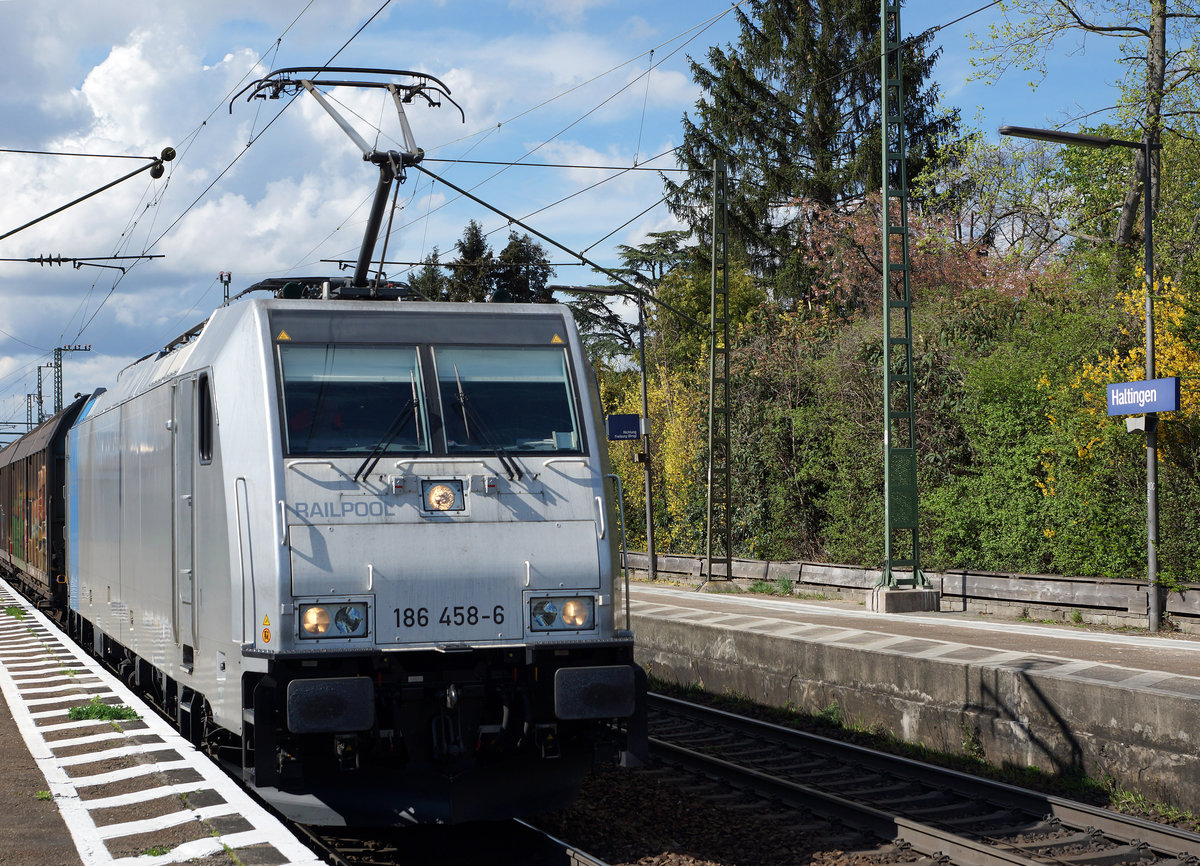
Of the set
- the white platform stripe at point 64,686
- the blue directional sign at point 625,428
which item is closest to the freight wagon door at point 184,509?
the white platform stripe at point 64,686

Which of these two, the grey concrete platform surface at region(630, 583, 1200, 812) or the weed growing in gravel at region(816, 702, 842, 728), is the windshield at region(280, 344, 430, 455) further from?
the weed growing in gravel at region(816, 702, 842, 728)

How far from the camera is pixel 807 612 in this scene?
21391mm

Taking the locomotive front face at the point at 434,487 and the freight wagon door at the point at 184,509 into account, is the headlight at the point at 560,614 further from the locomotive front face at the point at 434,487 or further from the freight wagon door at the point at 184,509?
the freight wagon door at the point at 184,509

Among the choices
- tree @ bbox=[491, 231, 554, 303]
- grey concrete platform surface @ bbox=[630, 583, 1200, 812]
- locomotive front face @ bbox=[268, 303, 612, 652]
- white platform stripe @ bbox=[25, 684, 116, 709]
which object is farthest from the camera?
tree @ bbox=[491, 231, 554, 303]

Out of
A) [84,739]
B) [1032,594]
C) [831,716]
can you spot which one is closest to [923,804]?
[831,716]

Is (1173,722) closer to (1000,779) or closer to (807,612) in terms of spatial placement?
(1000,779)

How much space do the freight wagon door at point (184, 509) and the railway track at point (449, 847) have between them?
182cm

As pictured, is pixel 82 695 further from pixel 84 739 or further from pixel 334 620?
pixel 334 620

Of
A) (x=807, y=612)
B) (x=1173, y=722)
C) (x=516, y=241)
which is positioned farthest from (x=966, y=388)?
(x=516, y=241)

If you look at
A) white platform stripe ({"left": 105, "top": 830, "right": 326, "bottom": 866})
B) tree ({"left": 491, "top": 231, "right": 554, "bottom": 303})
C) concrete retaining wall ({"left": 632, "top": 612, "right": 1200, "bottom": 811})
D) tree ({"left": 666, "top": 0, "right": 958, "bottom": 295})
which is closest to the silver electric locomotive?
white platform stripe ({"left": 105, "top": 830, "right": 326, "bottom": 866})

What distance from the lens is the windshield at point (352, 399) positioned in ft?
25.7

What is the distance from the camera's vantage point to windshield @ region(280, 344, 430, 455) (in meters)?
7.83

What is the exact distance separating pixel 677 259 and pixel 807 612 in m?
40.9

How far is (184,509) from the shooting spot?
9.19 m
